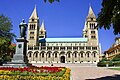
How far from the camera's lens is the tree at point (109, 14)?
661 cm

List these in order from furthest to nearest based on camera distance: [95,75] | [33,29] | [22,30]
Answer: [33,29] < [22,30] < [95,75]

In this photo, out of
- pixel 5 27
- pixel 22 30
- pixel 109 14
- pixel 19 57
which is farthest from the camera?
pixel 5 27

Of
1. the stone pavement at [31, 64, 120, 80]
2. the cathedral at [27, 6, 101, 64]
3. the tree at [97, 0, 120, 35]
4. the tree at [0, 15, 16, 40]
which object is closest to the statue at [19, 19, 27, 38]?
the stone pavement at [31, 64, 120, 80]

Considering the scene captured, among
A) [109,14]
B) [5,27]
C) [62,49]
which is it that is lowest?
[109,14]

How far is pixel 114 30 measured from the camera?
286 inches

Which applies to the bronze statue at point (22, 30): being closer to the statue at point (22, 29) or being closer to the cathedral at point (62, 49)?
the statue at point (22, 29)

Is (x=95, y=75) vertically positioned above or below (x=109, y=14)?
below

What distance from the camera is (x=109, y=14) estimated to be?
685 centimetres

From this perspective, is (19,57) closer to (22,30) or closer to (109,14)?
(22,30)

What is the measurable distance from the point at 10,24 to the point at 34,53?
160 feet

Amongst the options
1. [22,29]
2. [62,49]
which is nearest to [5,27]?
[22,29]

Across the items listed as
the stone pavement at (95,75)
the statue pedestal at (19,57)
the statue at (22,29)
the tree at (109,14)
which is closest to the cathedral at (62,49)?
the stone pavement at (95,75)

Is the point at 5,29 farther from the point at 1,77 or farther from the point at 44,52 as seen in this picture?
the point at 44,52

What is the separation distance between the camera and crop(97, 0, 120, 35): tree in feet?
21.7
